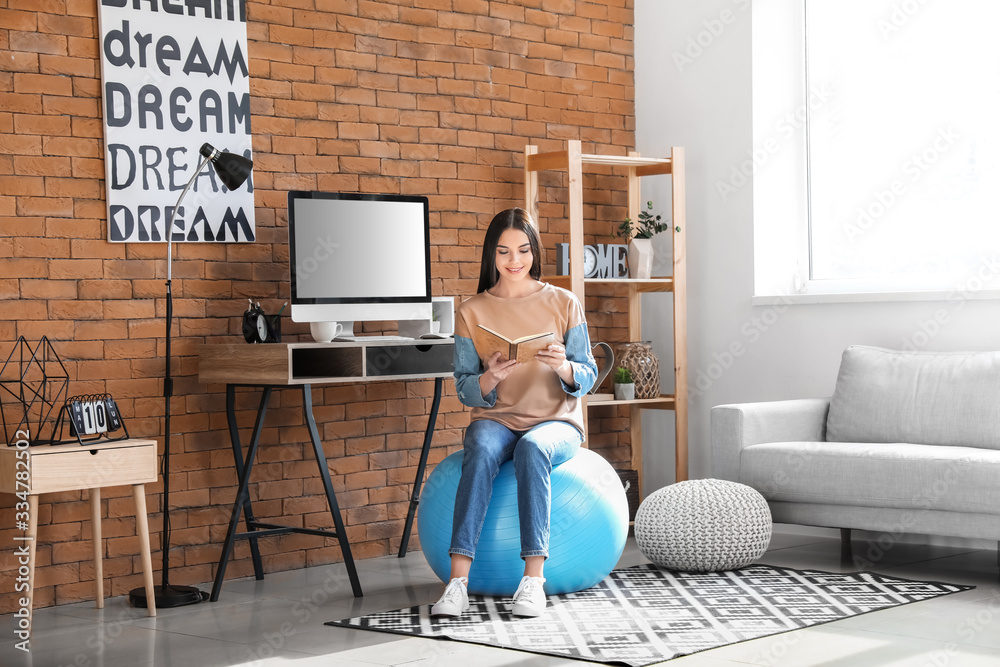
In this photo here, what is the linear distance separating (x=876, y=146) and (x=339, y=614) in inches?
121

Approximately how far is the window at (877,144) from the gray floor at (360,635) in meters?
1.37

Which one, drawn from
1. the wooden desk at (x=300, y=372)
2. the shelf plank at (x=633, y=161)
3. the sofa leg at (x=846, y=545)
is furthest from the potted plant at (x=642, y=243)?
the sofa leg at (x=846, y=545)

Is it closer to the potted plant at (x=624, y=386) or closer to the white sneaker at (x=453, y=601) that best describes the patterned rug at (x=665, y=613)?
the white sneaker at (x=453, y=601)

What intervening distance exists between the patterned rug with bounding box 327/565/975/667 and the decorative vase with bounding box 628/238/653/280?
5.46ft

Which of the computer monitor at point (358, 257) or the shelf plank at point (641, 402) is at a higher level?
the computer monitor at point (358, 257)

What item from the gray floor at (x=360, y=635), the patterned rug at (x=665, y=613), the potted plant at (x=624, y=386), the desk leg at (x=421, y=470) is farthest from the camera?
the potted plant at (x=624, y=386)

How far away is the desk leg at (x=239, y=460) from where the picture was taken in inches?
169

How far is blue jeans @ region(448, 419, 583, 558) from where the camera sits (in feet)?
11.7

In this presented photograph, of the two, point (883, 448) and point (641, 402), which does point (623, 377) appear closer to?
point (641, 402)

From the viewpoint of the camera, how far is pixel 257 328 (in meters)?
4.22

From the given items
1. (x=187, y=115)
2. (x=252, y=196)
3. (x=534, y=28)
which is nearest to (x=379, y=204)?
(x=252, y=196)

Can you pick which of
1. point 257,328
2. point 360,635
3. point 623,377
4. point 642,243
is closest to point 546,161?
point 642,243

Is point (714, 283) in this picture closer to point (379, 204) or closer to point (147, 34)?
point (379, 204)

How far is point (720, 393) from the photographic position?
5.56m
